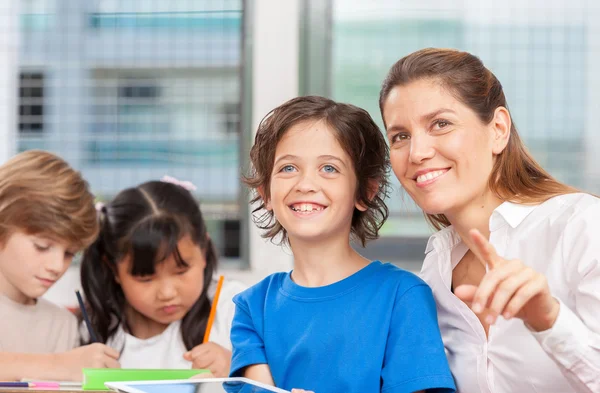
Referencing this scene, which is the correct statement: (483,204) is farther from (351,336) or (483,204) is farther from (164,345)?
(164,345)

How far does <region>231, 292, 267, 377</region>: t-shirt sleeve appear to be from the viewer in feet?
3.70

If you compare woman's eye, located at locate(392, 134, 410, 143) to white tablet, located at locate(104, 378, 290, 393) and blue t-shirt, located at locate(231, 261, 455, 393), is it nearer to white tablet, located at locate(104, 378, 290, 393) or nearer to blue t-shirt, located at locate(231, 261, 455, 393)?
blue t-shirt, located at locate(231, 261, 455, 393)

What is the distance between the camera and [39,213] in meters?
1.51

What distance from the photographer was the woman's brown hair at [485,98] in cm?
108

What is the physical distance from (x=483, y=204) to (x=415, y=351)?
0.24 meters

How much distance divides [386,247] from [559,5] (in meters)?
0.76

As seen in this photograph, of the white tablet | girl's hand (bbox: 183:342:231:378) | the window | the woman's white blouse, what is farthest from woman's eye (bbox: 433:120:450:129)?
the window

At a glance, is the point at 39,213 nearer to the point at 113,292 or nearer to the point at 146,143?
the point at 113,292

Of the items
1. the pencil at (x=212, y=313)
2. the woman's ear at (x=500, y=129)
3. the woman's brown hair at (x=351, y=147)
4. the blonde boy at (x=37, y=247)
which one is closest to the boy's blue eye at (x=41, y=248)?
the blonde boy at (x=37, y=247)

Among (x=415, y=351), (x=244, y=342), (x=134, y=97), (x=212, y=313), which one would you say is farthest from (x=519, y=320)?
(x=134, y=97)

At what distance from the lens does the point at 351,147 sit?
1.17m

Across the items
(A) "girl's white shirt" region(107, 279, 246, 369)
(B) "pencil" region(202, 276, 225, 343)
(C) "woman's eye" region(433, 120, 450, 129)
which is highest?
(C) "woman's eye" region(433, 120, 450, 129)

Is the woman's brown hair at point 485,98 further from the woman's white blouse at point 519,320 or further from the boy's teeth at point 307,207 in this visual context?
the boy's teeth at point 307,207

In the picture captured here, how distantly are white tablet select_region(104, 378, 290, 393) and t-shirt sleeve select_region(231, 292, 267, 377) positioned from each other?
162 millimetres
